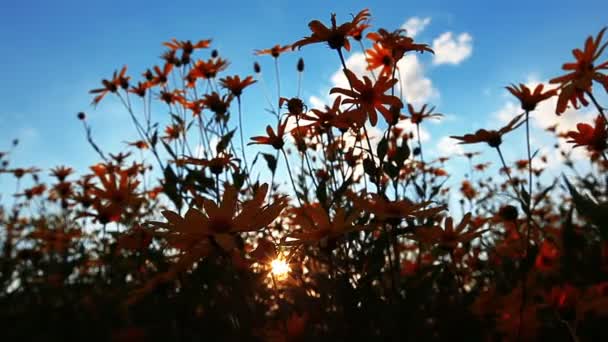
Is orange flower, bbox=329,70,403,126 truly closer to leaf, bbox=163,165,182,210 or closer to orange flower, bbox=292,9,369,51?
orange flower, bbox=292,9,369,51

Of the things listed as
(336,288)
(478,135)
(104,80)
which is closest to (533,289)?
(478,135)

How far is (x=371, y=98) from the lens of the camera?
124 cm

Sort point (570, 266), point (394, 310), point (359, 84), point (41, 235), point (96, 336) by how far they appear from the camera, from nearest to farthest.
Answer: point (394, 310) → point (359, 84) → point (570, 266) → point (96, 336) → point (41, 235)

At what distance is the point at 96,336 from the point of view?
207cm

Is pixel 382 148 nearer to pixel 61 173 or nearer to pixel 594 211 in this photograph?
pixel 594 211

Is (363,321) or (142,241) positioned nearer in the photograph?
(363,321)

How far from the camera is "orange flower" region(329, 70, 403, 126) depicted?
47.0 inches

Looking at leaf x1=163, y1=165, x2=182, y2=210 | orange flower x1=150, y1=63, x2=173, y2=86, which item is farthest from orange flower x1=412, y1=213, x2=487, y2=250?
orange flower x1=150, y1=63, x2=173, y2=86

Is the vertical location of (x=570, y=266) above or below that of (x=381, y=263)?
below

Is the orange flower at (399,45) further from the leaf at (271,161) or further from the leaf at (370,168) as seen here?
the leaf at (271,161)

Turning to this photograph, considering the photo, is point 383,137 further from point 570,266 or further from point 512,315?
point 570,266

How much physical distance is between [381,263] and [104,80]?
2.54 metres

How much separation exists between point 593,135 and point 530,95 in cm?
25

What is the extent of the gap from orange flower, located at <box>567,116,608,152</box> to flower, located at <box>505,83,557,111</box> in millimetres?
171
